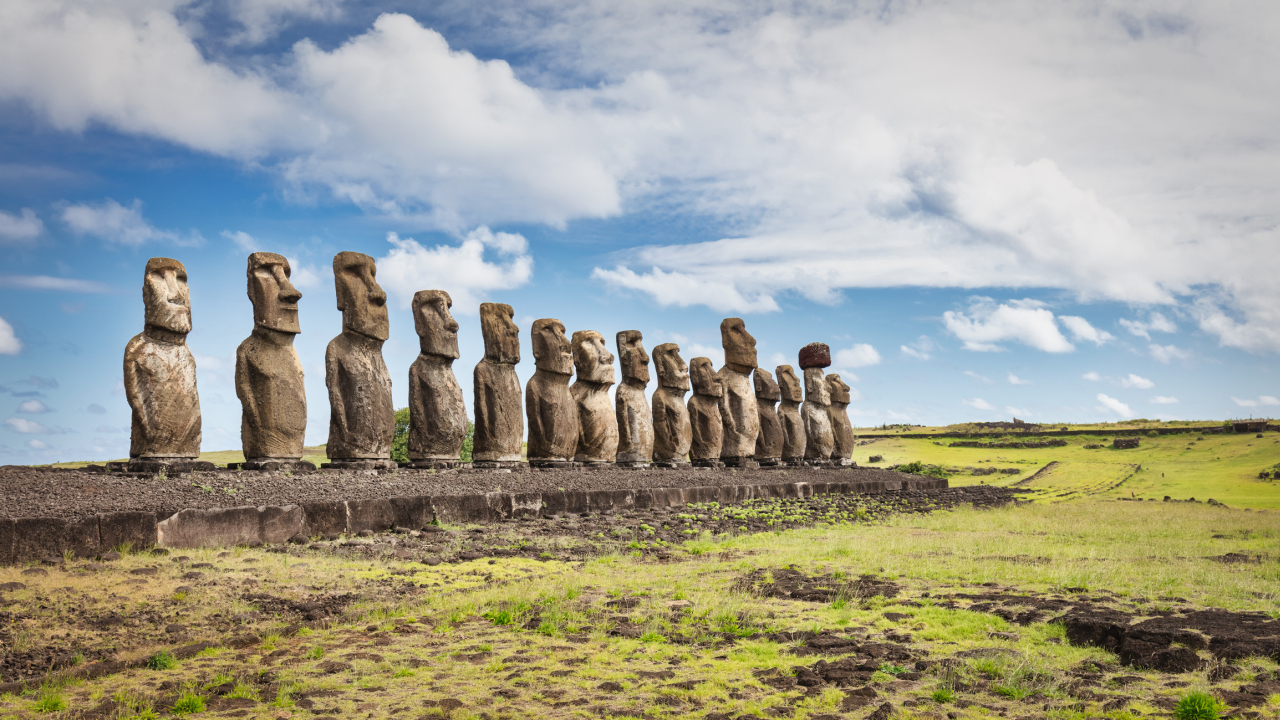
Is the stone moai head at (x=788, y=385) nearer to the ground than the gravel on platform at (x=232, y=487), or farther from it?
farther from it

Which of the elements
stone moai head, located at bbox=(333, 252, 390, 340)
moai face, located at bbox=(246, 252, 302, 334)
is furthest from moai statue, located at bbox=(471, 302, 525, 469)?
moai face, located at bbox=(246, 252, 302, 334)

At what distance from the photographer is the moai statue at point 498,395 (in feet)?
46.8

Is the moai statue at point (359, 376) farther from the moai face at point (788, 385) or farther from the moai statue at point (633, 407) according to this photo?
the moai face at point (788, 385)

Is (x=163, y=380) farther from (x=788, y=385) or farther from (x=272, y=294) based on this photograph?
(x=788, y=385)

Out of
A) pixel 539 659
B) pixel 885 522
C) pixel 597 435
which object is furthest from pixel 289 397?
pixel 885 522

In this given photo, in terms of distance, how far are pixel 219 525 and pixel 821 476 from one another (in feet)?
48.2

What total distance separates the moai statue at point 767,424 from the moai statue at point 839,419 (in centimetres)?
339

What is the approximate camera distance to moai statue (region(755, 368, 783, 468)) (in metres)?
21.7

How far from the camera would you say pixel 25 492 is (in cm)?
801

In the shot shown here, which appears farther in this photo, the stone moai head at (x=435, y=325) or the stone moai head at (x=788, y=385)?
the stone moai head at (x=788, y=385)

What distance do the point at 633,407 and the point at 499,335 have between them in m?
3.98

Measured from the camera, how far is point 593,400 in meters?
16.6

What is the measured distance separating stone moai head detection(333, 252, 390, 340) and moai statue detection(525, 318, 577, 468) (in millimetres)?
3529

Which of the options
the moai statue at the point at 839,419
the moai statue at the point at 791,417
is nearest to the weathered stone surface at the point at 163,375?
the moai statue at the point at 791,417
